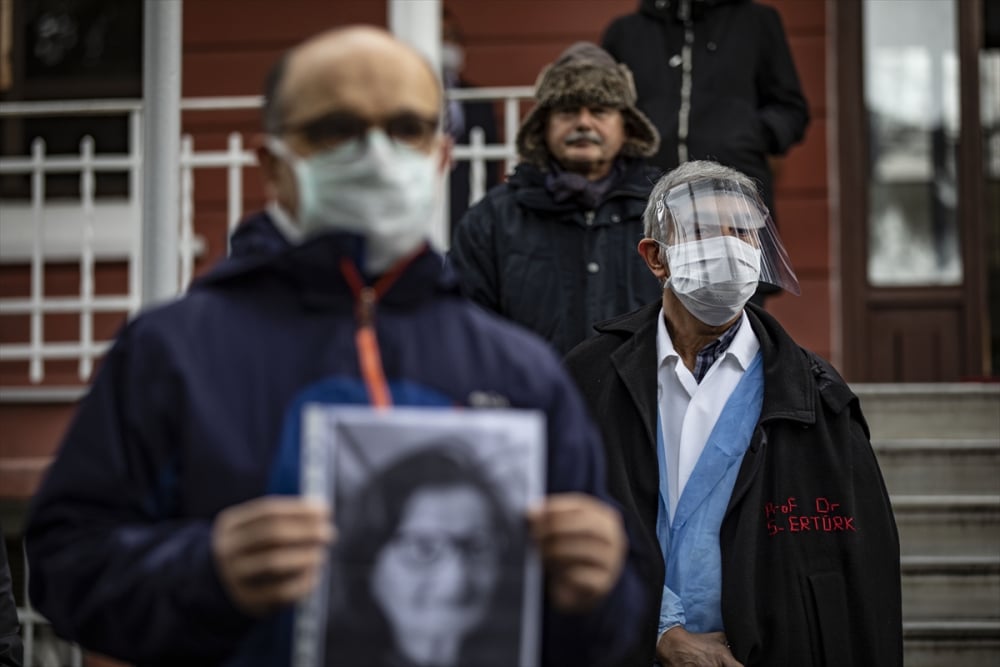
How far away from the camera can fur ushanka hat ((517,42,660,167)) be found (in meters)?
4.74

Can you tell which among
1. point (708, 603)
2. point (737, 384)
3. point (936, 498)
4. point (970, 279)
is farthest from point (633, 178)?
point (970, 279)

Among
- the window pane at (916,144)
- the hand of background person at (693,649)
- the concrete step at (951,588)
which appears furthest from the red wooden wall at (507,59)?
the hand of background person at (693,649)

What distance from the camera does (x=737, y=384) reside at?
3.70 meters

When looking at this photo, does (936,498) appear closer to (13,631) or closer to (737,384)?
(737,384)

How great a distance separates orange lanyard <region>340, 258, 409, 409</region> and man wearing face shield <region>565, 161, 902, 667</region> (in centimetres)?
160

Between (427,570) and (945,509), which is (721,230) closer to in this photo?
(427,570)

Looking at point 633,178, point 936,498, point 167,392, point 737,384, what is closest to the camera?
point 167,392

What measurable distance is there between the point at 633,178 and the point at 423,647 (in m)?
3.09

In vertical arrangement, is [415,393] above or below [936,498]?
above

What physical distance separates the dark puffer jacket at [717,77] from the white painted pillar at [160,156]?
2.38 metres

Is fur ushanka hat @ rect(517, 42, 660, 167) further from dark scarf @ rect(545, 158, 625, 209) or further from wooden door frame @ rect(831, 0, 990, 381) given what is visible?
wooden door frame @ rect(831, 0, 990, 381)

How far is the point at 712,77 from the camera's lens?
5.98 metres

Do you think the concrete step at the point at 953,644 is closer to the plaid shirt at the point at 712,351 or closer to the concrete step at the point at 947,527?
the concrete step at the point at 947,527

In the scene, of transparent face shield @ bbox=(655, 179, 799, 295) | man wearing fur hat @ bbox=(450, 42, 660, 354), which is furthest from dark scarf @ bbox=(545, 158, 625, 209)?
transparent face shield @ bbox=(655, 179, 799, 295)
